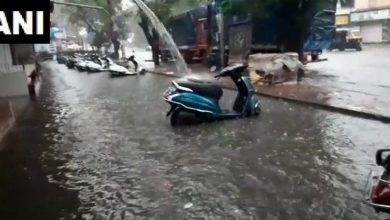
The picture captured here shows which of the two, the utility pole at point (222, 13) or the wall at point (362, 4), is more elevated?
the wall at point (362, 4)

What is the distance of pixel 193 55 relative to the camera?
3234 cm

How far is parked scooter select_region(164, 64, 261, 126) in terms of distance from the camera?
9.76 meters

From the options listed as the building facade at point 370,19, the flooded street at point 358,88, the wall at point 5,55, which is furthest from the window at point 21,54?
the building facade at point 370,19

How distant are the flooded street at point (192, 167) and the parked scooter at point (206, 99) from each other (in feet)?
1.03

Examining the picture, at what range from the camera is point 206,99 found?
9930 millimetres

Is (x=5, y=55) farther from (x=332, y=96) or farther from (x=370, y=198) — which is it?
(x=370, y=198)

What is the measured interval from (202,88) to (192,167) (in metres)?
3.58

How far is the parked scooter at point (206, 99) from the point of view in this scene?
9.76 m

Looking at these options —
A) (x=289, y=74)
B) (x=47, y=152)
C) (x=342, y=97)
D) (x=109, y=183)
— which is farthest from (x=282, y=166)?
(x=289, y=74)

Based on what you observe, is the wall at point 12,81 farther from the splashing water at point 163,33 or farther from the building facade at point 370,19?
the building facade at point 370,19

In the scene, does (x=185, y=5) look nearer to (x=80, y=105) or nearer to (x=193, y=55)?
(x=193, y=55)

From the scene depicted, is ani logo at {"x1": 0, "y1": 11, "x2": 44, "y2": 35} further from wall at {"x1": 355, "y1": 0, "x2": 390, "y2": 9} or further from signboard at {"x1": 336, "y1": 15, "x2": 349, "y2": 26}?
signboard at {"x1": 336, "y1": 15, "x2": 349, "y2": 26}

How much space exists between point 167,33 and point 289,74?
21.0m

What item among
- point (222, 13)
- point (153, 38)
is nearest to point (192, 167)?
point (222, 13)
